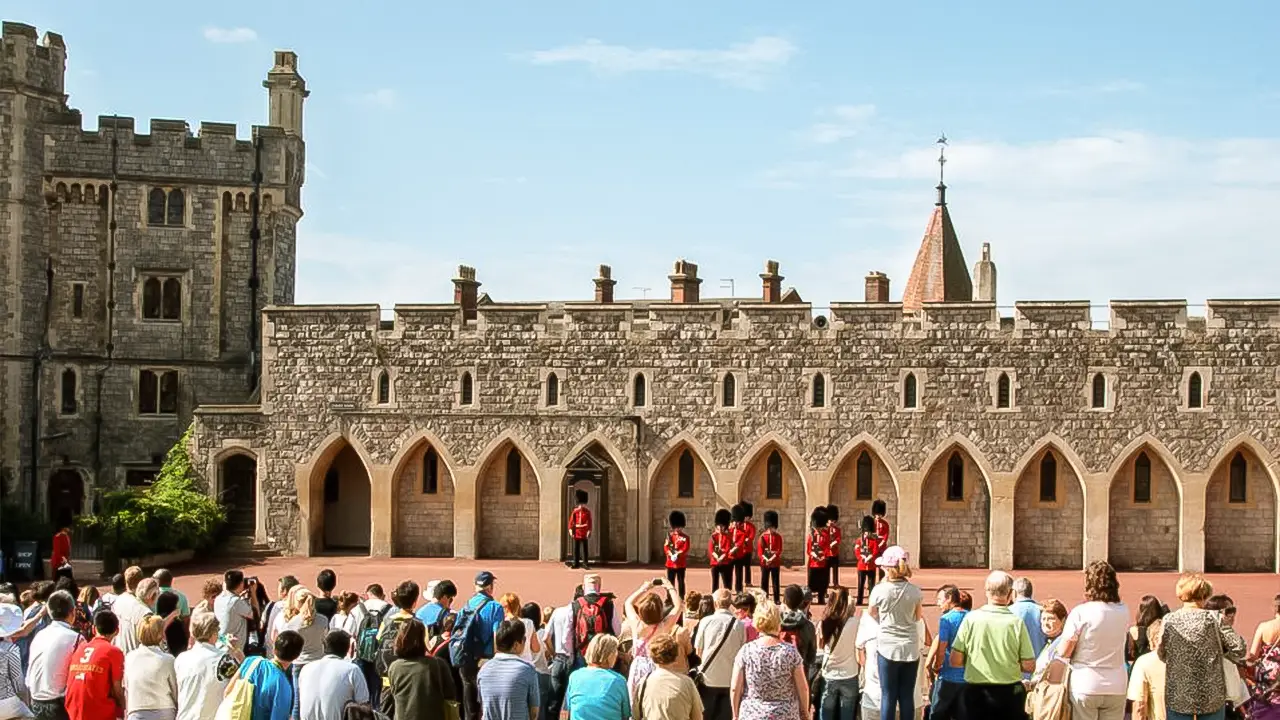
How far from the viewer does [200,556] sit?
3072 cm

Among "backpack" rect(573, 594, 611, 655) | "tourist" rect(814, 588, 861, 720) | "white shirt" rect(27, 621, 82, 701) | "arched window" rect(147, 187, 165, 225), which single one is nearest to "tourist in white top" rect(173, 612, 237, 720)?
"white shirt" rect(27, 621, 82, 701)

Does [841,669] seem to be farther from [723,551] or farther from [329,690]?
[723,551]

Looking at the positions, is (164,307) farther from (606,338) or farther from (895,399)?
(895,399)

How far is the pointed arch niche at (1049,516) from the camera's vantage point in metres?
29.4

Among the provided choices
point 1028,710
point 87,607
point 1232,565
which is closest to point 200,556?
point 87,607

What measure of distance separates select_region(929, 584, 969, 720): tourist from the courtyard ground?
1174 centimetres

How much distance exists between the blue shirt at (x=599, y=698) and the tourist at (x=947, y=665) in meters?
3.12

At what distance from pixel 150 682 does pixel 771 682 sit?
4.13 m

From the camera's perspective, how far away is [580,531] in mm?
26969

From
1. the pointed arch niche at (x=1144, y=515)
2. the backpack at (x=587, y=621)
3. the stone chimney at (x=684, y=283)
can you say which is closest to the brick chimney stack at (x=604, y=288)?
the stone chimney at (x=684, y=283)

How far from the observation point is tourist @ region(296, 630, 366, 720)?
31.1 ft

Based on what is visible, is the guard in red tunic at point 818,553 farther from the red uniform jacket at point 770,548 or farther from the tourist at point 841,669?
the tourist at point 841,669

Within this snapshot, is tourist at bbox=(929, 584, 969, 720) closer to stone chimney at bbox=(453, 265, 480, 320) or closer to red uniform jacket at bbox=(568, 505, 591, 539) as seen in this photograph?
red uniform jacket at bbox=(568, 505, 591, 539)

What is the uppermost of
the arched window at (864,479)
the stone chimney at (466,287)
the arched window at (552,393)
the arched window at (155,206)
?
the arched window at (155,206)
